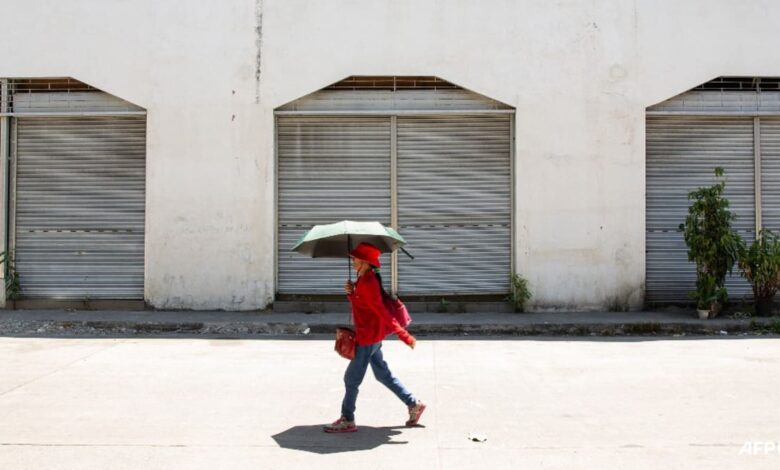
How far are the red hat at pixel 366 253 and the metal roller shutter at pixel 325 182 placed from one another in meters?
6.02

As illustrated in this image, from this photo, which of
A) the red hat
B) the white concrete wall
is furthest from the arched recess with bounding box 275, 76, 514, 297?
the red hat

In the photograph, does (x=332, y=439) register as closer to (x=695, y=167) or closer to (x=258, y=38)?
(x=258, y=38)

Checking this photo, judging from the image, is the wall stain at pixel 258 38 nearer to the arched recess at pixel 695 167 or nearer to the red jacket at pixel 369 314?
the arched recess at pixel 695 167

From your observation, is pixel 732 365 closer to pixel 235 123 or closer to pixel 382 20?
pixel 382 20

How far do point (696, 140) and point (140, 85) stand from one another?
943 cm

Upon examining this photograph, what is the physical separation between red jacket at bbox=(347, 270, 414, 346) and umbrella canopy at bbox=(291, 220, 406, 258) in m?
0.36

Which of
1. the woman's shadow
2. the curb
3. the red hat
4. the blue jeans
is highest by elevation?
the red hat

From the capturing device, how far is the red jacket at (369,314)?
5746mm

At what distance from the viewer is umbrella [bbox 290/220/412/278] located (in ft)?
18.7

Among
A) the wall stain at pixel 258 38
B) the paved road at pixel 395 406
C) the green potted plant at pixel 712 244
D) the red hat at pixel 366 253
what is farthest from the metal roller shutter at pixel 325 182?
the red hat at pixel 366 253

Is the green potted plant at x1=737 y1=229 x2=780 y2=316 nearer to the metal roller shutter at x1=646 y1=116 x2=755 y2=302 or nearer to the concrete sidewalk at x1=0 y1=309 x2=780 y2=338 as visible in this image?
the concrete sidewalk at x1=0 y1=309 x2=780 y2=338

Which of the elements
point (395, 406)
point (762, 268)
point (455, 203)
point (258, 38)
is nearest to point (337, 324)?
point (455, 203)

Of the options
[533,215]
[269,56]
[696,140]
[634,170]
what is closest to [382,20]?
[269,56]

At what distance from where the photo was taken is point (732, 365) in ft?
27.4
